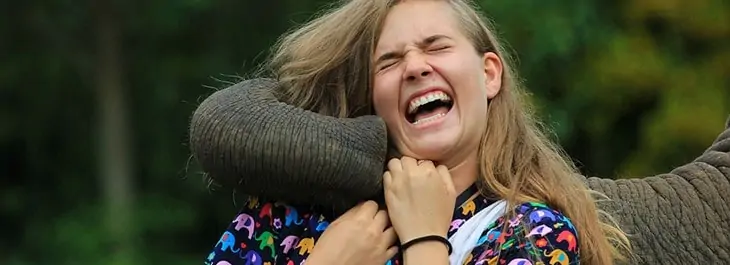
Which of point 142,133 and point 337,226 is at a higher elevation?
point 337,226

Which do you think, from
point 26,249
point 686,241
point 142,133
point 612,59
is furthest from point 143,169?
point 686,241

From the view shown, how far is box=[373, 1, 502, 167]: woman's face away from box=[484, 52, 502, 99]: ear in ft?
0.06

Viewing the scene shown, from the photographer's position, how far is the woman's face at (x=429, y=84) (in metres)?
1.87

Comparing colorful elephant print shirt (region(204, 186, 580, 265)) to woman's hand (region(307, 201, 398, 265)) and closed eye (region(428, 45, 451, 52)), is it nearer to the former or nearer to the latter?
woman's hand (region(307, 201, 398, 265))

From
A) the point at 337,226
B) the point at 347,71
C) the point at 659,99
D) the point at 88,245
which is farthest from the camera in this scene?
the point at 88,245

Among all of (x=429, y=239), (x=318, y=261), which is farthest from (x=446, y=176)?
(x=318, y=261)

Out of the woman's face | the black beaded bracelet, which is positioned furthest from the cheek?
the black beaded bracelet

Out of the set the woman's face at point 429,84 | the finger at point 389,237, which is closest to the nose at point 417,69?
the woman's face at point 429,84

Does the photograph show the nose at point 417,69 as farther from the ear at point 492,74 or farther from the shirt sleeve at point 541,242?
the shirt sleeve at point 541,242

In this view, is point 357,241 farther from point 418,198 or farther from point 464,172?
point 464,172

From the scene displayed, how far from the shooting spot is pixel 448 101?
1880 mm

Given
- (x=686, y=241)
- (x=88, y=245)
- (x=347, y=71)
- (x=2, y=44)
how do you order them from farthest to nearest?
(x=2, y=44) → (x=88, y=245) → (x=686, y=241) → (x=347, y=71)

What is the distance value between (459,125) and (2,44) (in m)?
7.96

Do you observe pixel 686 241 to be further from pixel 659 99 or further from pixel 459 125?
pixel 659 99
